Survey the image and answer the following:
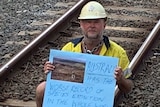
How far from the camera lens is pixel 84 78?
4168mm

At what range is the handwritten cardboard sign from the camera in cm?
414

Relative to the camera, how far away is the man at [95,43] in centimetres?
424

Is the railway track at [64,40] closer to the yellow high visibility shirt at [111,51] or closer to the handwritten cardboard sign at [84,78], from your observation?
the yellow high visibility shirt at [111,51]

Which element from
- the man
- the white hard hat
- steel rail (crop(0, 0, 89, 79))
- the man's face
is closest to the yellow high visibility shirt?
the man

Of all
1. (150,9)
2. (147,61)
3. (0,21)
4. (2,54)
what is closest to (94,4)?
(147,61)

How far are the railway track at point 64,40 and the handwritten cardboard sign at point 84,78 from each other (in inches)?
56.3

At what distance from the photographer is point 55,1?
35.9 feet

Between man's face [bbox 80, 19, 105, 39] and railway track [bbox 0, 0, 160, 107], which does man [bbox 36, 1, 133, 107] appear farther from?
railway track [bbox 0, 0, 160, 107]

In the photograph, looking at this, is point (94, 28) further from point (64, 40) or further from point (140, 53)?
point (64, 40)

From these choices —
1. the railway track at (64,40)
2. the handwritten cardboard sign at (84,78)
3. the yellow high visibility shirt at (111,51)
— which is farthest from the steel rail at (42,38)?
the handwritten cardboard sign at (84,78)

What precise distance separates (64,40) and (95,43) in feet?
12.4

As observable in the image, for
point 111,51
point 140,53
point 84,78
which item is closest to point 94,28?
point 111,51

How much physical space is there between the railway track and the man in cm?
125

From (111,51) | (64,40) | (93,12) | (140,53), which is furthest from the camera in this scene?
(64,40)
